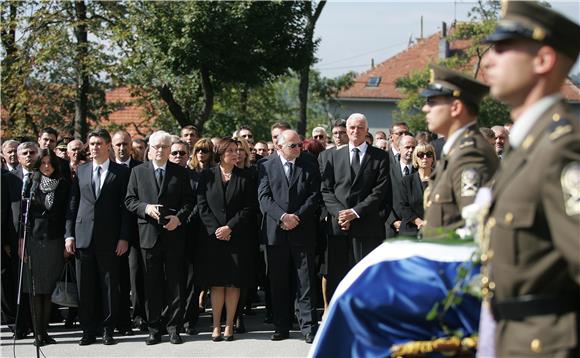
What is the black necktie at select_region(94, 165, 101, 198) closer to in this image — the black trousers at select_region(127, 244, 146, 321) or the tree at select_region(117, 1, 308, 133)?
the black trousers at select_region(127, 244, 146, 321)

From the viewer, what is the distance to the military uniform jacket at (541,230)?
3070mm

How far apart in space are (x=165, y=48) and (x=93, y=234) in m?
11.4

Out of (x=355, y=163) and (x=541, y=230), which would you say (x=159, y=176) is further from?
(x=541, y=230)

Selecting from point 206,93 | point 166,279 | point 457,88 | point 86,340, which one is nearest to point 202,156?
point 166,279

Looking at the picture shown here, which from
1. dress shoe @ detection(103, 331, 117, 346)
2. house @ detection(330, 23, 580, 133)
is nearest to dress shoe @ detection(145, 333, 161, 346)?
dress shoe @ detection(103, 331, 117, 346)

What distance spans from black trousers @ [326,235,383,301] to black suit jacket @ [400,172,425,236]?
1.78ft

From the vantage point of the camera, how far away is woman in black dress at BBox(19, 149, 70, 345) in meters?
9.88

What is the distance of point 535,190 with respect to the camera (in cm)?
Answer: 319

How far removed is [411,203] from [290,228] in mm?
1675

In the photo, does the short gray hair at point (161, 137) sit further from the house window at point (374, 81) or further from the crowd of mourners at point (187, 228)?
the house window at point (374, 81)

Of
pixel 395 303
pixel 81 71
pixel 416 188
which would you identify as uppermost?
pixel 81 71

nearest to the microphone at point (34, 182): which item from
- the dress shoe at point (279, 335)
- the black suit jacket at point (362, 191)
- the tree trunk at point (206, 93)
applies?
the dress shoe at point (279, 335)

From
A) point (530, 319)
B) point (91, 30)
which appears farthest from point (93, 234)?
point (91, 30)

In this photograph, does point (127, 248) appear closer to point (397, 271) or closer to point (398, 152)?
point (398, 152)
